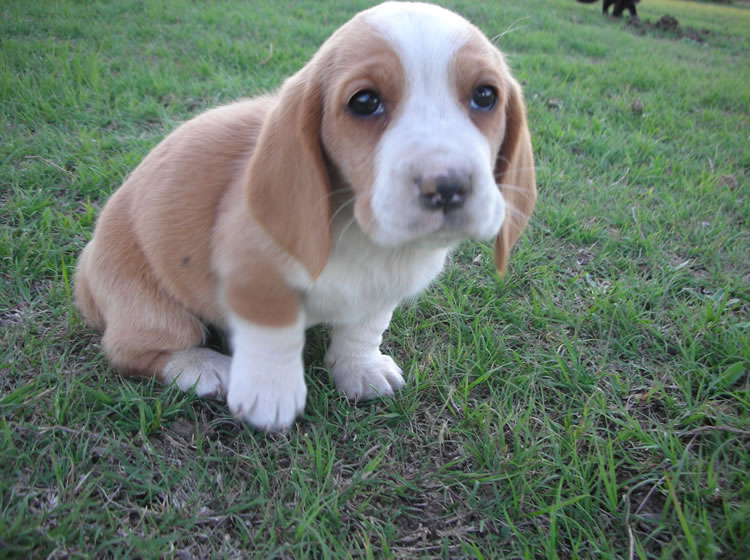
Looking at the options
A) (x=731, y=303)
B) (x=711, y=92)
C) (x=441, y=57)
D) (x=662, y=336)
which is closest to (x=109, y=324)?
(x=441, y=57)

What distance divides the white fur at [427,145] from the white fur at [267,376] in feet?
1.91

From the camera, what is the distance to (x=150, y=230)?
1966 mm

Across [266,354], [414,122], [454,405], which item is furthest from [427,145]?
[454,405]

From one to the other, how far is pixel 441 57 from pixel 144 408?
1.56 meters

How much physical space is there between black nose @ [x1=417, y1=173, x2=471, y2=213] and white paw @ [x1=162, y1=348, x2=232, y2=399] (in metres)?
1.17

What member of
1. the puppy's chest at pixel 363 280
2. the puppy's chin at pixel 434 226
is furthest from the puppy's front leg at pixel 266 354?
the puppy's chin at pixel 434 226

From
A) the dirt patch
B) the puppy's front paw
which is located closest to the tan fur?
the puppy's front paw

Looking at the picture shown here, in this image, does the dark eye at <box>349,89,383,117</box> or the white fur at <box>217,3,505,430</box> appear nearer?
the white fur at <box>217,3,505,430</box>

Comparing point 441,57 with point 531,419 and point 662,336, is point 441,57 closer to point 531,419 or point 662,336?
point 531,419

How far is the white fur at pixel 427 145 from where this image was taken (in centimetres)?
141

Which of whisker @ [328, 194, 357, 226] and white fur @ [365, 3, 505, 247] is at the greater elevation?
white fur @ [365, 3, 505, 247]

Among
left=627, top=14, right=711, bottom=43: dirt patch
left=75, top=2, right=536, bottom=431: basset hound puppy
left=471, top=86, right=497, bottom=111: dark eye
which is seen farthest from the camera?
left=627, top=14, right=711, bottom=43: dirt patch

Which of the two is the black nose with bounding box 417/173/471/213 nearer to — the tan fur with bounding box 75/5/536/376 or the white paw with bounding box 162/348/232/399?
the tan fur with bounding box 75/5/536/376

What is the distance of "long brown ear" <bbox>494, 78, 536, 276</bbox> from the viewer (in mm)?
1840
